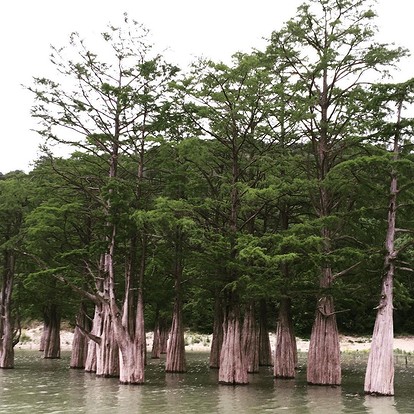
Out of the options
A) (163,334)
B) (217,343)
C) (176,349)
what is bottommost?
(176,349)

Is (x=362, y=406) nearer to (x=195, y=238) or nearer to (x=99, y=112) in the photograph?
(x=195, y=238)

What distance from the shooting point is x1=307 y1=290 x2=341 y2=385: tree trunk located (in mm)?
26641

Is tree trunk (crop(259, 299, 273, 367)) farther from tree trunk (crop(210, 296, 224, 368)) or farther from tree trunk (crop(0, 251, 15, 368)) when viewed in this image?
tree trunk (crop(0, 251, 15, 368))

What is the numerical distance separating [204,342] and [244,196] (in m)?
38.4

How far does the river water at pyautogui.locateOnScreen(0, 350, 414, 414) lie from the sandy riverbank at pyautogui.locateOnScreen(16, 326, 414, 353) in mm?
23742

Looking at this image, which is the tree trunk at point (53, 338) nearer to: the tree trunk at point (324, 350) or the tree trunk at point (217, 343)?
the tree trunk at point (217, 343)

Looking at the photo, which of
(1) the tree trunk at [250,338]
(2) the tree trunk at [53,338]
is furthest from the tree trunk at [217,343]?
(2) the tree trunk at [53,338]

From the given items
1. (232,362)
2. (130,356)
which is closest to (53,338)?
(130,356)

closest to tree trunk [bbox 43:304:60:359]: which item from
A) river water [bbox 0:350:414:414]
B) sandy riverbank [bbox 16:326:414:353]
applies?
river water [bbox 0:350:414:414]

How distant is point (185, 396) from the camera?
22047 millimetres

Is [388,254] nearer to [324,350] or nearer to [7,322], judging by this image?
[324,350]

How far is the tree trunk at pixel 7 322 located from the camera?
111 feet

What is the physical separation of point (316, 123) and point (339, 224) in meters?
5.09

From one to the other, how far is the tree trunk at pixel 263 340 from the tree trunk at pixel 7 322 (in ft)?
50.6
